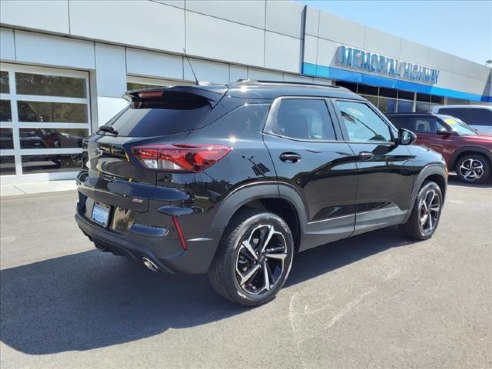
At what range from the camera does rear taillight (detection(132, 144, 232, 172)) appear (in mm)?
2877

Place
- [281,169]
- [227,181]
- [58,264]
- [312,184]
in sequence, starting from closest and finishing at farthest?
[227,181], [281,169], [312,184], [58,264]

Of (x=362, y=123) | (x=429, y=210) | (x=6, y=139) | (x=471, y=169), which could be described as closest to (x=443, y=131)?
(x=471, y=169)

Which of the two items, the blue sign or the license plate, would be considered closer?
the license plate

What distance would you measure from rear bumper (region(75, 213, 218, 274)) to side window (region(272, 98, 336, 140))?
116 centimetres

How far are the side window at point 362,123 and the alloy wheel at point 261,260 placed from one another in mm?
1407

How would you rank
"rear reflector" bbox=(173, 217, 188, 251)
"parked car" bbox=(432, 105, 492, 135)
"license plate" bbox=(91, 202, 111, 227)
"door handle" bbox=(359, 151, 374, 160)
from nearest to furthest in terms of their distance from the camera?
"rear reflector" bbox=(173, 217, 188, 251)
"license plate" bbox=(91, 202, 111, 227)
"door handle" bbox=(359, 151, 374, 160)
"parked car" bbox=(432, 105, 492, 135)

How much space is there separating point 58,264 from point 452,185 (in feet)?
30.5

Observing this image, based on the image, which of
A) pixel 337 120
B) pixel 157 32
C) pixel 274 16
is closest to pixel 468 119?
pixel 274 16

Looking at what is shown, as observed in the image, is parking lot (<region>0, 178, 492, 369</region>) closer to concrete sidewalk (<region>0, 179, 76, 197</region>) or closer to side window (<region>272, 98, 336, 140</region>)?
side window (<region>272, 98, 336, 140</region>)

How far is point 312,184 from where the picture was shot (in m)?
3.62

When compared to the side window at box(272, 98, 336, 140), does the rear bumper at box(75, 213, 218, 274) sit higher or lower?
lower

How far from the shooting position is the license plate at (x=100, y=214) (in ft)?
10.6

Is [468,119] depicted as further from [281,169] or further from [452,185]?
[281,169]

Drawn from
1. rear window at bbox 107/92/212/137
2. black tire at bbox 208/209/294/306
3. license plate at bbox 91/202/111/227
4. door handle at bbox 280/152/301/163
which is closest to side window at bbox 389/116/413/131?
door handle at bbox 280/152/301/163
